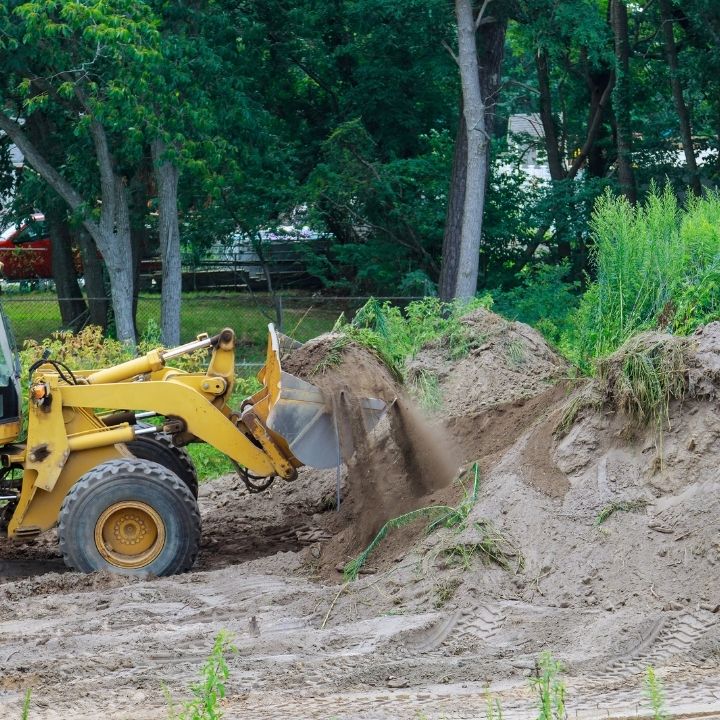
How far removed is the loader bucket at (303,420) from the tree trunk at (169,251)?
9770mm

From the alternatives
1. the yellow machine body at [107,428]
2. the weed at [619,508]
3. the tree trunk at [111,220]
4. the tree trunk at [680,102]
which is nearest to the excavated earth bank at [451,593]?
the weed at [619,508]

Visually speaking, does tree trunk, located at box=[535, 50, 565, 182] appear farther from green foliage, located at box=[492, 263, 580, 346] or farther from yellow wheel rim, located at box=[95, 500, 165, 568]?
yellow wheel rim, located at box=[95, 500, 165, 568]

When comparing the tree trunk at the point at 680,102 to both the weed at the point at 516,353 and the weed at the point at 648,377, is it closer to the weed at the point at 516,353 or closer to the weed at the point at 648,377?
the weed at the point at 516,353

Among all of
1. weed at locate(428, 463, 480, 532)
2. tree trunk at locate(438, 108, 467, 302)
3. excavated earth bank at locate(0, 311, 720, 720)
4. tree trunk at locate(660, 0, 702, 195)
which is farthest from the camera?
tree trunk at locate(660, 0, 702, 195)

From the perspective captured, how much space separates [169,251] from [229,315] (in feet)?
8.49

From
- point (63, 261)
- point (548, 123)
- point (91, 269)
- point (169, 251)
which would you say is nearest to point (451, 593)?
point (169, 251)

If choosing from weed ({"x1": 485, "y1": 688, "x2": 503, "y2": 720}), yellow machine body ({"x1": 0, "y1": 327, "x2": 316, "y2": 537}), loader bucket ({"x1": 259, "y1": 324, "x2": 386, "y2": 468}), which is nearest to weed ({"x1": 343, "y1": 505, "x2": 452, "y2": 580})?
loader bucket ({"x1": 259, "y1": 324, "x2": 386, "y2": 468})

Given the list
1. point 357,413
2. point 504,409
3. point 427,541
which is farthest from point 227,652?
point 504,409

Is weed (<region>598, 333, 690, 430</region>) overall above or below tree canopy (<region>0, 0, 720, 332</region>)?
below

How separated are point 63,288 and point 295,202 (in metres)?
4.54

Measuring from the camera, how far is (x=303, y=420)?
9148 mm

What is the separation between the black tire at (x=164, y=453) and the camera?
10.2m

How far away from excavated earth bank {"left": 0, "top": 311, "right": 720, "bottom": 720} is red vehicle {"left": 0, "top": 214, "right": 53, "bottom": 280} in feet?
45.5

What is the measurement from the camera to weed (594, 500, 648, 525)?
26.9 feet
